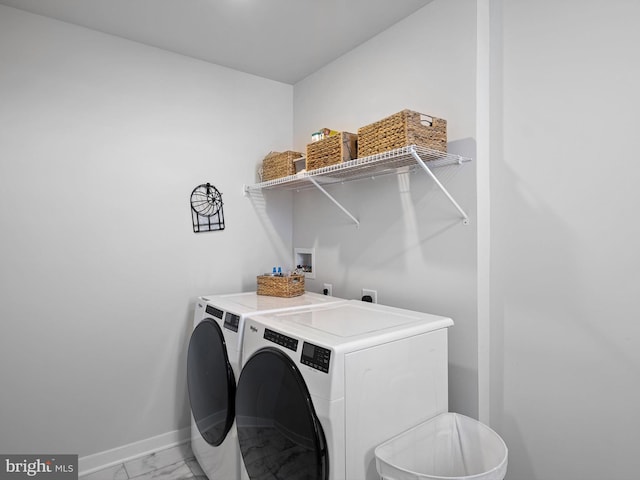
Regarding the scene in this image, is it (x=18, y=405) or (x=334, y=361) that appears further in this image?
(x=18, y=405)

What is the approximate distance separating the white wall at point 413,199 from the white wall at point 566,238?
14 cm

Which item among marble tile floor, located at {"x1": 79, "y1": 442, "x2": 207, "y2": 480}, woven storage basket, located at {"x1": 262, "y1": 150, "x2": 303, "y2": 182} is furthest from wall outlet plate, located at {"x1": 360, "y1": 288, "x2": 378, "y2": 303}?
marble tile floor, located at {"x1": 79, "y1": 442, "x2": 207, "y2": 480}

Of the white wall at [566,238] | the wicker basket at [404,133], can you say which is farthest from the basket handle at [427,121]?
the white wall at [566,238]

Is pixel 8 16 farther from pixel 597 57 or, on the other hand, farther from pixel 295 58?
pixel 597 57

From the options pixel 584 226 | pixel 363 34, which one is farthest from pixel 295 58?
pixel 584 226

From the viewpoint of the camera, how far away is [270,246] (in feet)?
9.28

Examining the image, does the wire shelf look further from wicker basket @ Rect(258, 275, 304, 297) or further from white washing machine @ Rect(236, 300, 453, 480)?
white washing machine @ Rect(236, 300, 453, 480)

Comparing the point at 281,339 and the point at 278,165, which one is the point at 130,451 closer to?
the point at 281,339

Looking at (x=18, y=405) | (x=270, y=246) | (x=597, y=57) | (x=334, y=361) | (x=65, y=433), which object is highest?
(x=597, y=57)

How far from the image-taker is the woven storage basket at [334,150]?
1930 mm

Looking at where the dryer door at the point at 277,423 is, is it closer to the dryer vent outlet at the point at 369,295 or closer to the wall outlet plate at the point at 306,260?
the dryer vent outlet at the point at 369,295

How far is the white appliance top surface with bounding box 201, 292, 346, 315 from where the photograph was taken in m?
Result: 1.86

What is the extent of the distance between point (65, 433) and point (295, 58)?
2667 millimetres

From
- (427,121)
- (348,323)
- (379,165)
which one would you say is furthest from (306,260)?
(427,121)
